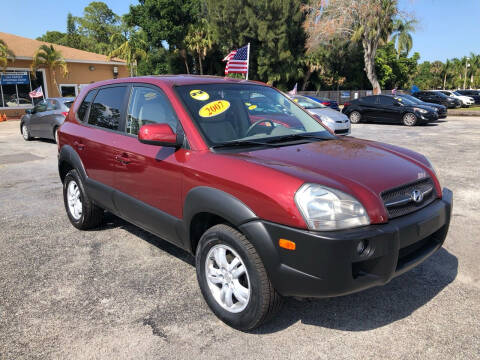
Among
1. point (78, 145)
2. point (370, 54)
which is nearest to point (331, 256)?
point (78, 145)

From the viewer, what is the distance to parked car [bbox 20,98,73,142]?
11837 millimetres

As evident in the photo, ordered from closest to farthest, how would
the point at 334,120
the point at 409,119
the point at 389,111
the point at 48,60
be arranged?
the point at 334,120 < the point at 409,119 < the point at 389,111 < the point at 48,60

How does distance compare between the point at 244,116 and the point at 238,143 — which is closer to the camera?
the point at 238,143

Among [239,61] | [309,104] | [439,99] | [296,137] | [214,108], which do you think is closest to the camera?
[214,108]

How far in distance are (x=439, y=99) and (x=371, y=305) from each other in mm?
29502

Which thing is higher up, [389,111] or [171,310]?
[389,111]

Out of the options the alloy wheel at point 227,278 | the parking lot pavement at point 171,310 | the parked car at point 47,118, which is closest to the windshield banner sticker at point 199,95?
the alloy wheel at point 227,278

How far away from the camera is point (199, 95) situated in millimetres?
3404

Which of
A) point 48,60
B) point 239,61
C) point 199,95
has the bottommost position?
point 199,95

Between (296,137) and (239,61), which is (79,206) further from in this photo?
(239,61)

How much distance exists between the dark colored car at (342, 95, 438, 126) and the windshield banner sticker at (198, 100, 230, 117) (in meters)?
15.5

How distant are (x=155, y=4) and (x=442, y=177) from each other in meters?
32.8

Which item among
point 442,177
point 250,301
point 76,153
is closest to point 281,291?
point 250,301

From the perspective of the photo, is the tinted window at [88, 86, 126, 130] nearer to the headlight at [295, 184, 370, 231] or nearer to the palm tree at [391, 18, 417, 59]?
the headlight at [295, 184, 370, 231]
